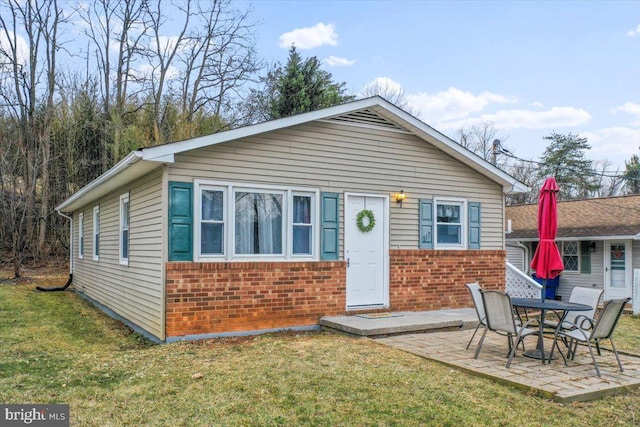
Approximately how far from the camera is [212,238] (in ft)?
24.8

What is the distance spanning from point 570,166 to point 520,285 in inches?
830

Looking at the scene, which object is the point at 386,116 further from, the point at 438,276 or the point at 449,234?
the point at 438,276

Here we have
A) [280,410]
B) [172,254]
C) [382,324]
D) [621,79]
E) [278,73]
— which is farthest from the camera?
[278,73]

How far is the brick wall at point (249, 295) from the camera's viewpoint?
7.23 meters

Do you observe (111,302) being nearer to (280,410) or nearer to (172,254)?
(172,254)

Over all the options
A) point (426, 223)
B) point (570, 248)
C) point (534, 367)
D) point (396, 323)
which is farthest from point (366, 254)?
point (570, 248)

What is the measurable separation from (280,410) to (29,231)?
18062 millimetres

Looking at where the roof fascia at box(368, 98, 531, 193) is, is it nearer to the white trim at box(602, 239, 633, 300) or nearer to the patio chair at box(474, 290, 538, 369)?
the patio chair at box(474, 290, 538, 369)

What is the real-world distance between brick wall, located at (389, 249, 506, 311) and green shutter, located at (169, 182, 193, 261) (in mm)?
3660

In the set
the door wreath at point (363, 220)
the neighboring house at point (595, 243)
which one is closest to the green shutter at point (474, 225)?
the door wreath at point (363, 220)

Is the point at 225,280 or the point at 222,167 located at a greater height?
the point at 222,167

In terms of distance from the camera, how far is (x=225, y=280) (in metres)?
7.54

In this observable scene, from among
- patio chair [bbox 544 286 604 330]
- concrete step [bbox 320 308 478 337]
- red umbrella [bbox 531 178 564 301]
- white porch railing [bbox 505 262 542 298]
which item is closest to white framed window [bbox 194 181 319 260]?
concrete step [bbox 320 308 478 337]

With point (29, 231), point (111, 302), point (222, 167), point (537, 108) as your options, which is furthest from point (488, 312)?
point (537, 108)
